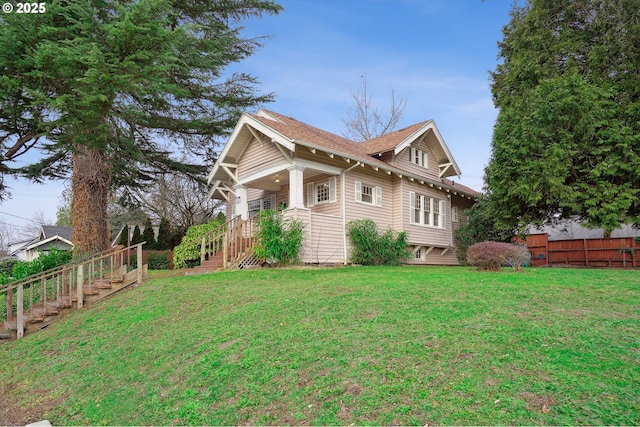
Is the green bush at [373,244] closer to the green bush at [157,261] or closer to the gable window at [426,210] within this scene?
the gable window at [426,210]

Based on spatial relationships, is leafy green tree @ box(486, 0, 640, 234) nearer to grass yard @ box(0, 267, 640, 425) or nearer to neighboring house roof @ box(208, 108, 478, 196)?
neighboring house roof @ box(208, 108, 478, 196)

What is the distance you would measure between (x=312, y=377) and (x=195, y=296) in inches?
199

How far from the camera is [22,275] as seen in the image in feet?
37.6

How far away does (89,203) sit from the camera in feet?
45.5

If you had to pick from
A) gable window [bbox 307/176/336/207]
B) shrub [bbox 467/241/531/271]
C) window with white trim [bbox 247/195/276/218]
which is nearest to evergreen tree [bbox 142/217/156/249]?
window with white trim [bbox 247/195/276/218]

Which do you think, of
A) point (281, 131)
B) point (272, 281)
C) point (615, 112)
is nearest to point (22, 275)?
point (272, 281)

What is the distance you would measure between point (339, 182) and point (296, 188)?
81.7 inches

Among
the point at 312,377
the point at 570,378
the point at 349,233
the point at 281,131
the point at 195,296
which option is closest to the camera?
the point at 570,378

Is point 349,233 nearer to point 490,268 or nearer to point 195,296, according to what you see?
point 490,268

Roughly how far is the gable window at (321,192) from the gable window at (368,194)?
95 cm

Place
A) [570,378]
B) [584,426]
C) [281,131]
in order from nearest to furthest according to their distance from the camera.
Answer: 1. [584,426]
2. [570,378]
3. [281,131]

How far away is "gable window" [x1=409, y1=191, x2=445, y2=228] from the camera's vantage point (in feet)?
54.5

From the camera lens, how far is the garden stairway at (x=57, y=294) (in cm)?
844

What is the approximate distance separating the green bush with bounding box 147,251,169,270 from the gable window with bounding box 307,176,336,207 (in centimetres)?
1032
